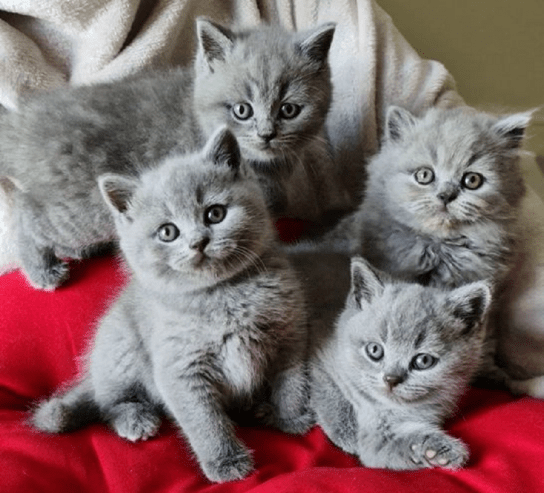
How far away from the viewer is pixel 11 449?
3.52 ft

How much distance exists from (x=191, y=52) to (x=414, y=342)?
1.06 meters

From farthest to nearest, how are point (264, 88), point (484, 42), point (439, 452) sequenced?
point (484, 42) → point (264, 88) → point (439, 452)

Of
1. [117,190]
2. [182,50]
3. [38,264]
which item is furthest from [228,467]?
[182,50]

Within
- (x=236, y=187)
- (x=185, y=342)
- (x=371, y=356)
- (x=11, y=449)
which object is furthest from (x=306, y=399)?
(x=11, y=449)

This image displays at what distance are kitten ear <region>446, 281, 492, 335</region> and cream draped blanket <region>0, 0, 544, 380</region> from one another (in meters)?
0.29

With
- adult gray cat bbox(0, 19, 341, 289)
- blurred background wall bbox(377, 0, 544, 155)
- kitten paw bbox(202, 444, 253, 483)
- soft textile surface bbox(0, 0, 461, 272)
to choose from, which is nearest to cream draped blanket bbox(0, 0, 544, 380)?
soft textile surface bbox(0, 0, 461, 272)

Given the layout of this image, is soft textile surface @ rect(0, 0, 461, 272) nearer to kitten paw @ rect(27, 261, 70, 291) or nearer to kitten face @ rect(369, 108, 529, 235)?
kitten paw @ rect(27, 261, 70, 291)

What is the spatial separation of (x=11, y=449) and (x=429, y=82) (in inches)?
50.7

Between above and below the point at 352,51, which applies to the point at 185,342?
below

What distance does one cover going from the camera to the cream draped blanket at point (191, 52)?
57.1 inches

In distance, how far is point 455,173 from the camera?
4.06 ft

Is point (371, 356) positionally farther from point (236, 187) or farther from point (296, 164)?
point (296, 164)

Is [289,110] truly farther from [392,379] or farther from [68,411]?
[68,411]

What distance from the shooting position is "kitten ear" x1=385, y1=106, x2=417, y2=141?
136 cm
